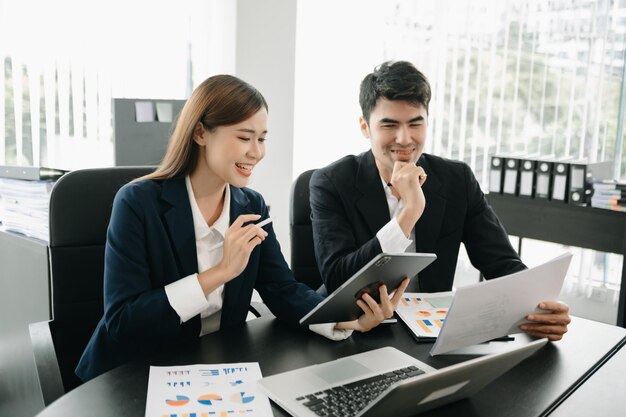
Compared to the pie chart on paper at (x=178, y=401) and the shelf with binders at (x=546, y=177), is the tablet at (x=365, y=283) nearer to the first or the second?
the pie chart on paper at (x=178, y=401)

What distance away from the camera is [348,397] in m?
1.11

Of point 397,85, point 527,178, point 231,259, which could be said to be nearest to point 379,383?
point 231,259

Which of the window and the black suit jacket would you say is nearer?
the black suit jacket

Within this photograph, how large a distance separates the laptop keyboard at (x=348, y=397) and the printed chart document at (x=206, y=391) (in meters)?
0.08

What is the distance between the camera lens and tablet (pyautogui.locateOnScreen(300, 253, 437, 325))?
125 cm

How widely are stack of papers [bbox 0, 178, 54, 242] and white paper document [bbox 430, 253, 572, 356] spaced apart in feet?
4.56

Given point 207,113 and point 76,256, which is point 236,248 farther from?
point 76,256

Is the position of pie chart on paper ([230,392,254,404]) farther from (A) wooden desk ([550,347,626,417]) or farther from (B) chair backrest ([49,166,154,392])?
(B) chair backrest ([49,166,154,392])

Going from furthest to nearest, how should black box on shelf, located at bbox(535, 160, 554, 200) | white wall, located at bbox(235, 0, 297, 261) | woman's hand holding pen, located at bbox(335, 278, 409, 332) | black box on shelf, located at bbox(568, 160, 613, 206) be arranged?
1. white wall, located at bbox(235, 0, 297, 261)
2. black box on shelf, located at bbox(535, 160, 554, 200)
3. black box on shelf, located at bbox(568, 160, 613, 206)
4. woman's hand holding pen, located at bbox(335, 278, 409, 332)

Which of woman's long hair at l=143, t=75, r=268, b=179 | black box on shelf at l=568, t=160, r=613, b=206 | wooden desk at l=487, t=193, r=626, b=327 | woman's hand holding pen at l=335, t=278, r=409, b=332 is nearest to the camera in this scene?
woman's hand holding pen at l=335, t=278, r=409, b=332

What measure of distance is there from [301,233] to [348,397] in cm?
92

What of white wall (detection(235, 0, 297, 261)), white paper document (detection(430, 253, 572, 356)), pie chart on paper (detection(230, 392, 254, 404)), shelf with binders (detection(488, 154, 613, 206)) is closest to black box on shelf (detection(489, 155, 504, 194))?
shelf with binders (detection(488, 154, 613, 206))

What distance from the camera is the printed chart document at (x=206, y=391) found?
3.43 ft

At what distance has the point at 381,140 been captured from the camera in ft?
6.23
